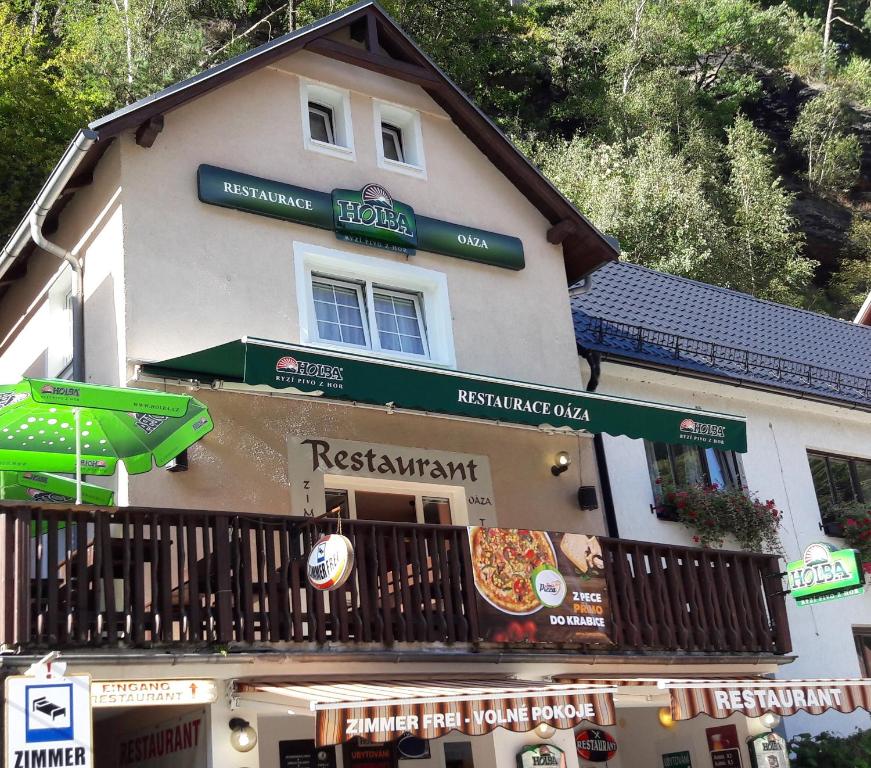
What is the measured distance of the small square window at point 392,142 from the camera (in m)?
16.9

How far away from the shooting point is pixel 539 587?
43.0ft

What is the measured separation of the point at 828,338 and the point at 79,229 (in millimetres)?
15563

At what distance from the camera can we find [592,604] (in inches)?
533

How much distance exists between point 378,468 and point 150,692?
502 cm

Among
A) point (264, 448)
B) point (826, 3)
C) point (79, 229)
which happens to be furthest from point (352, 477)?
point (826, 3)

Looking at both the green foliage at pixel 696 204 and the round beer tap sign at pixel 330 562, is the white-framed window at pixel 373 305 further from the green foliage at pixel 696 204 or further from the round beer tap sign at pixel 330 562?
the green foliage at pixel 696 204

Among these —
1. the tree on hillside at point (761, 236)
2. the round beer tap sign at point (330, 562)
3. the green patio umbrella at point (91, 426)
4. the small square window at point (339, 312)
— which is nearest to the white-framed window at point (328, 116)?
the small square window at point (339, 312)

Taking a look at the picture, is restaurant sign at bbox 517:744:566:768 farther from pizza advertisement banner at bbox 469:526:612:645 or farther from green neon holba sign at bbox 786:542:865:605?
green neon holba sign at bbox 786:542:865:605

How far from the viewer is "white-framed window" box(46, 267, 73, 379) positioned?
1501 cm

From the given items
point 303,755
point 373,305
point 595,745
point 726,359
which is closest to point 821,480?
point 726,359

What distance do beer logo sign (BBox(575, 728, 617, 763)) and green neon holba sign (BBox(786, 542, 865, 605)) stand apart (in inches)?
124

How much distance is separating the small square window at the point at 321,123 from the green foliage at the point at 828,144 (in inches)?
1310

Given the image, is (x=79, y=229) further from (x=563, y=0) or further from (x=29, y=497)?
(x=563, y=0)

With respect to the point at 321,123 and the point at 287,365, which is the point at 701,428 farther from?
the point at 321,123
